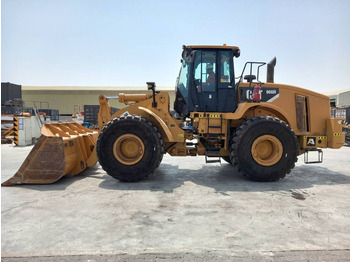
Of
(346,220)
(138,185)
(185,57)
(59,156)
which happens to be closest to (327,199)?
(346,220)

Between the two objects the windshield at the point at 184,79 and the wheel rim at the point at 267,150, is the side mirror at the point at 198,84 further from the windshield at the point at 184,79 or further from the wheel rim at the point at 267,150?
the wheel rim at the point at 267,150

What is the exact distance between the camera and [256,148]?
5387mm

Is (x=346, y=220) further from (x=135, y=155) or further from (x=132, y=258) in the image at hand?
(x=135, y=155)

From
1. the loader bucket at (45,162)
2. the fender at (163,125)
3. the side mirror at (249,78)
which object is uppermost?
the side mirror at (249,78)

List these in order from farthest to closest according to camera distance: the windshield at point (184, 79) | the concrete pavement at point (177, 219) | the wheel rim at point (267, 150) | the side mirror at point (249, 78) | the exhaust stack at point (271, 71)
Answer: the exhaust stack at point (271, 71)
the windshield at point (184, 79)
the side mirror at point (249, 78)
the wheel rim at point (267, 150)
the concrete pavement at point (177, 219)

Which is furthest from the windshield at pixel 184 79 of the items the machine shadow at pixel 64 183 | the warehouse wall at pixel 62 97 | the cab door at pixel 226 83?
the warehouse wall at pixel 62 97

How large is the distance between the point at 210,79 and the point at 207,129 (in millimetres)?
1213

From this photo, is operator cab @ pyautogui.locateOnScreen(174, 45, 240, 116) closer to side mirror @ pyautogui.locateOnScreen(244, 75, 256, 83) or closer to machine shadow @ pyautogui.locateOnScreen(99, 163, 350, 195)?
side mirror @ pyautogui.locateOnScreen(244, 75, 256, 83)

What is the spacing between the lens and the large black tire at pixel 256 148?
17.3ft

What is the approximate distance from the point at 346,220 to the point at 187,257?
7.99ft

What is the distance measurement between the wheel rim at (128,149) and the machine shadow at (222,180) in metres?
0.51

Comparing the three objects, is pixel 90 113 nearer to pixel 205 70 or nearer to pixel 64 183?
pixel 64 183

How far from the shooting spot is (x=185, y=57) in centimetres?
611

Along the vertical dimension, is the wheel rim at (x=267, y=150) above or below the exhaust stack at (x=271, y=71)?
below
